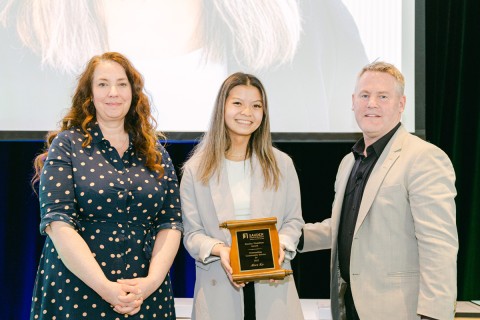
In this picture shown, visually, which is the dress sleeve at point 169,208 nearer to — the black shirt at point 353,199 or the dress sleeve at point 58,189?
the dress sleeve at point 58,189

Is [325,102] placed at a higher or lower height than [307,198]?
higher

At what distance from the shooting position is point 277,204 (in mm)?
2535

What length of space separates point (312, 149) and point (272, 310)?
2135mm

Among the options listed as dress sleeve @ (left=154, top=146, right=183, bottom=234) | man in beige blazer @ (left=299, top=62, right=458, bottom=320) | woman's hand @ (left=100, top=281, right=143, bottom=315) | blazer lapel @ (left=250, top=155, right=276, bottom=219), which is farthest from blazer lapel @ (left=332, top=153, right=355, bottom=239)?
woman's hand @ (left=100, top=281, right=143, bottom=315)

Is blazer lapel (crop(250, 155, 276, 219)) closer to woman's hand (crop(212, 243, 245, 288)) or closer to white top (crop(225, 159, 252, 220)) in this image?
white top (crop(225, 159, 252, 220))

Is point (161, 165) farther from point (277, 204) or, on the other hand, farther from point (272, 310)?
point (272, 310)

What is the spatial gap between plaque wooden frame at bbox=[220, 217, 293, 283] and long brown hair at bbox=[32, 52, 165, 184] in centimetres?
43

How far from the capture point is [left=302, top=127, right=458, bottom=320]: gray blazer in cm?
221

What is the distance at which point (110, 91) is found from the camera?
2.36 m

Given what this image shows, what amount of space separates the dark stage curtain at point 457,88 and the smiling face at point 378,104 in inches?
73.2

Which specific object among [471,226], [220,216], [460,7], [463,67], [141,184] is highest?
[460,7]

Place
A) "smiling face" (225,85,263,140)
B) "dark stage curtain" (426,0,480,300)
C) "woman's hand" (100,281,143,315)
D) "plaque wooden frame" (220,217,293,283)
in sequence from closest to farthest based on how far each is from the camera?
"woman's hand" (100,281,143,315) < "plaque wooden frame" (220,217,293,283) < "smiling face" (225,85,263,140) < "dark stage curtain" (426,0,480,300)

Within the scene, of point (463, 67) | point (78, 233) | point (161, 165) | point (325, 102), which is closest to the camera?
point (78, 233)

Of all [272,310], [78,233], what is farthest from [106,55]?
[272,310]
